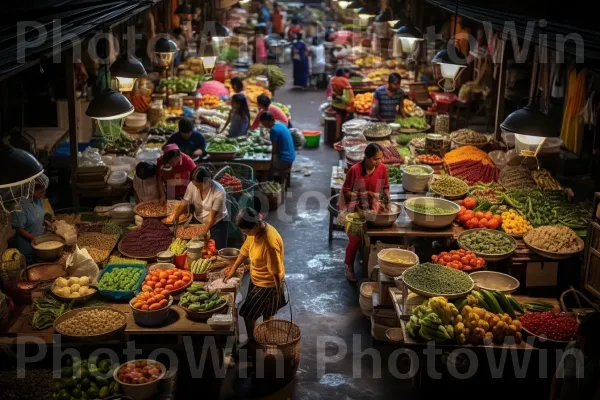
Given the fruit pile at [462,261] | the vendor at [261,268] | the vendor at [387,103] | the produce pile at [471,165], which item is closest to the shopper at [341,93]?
the vendor at [387,103]

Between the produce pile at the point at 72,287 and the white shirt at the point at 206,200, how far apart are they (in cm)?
181

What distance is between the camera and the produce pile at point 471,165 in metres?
9.60

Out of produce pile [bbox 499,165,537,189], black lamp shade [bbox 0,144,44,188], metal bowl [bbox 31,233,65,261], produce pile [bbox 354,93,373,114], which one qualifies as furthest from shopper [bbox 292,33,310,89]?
black lamp shade [bbox 0,144,44,188]

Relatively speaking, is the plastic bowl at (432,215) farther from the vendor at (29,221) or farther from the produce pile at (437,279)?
the vendor at (29,221)

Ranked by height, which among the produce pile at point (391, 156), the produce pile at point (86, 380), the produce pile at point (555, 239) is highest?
the produce pile at point (391, 156)

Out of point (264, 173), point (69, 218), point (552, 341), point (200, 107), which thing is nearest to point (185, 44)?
point (200, 107)

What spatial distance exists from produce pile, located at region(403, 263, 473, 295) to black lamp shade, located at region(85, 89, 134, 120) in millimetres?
3286

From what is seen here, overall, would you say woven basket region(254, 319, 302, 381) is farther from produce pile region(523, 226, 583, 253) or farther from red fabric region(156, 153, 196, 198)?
produce pile region(523, 226, 583, 253)

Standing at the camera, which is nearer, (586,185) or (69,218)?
(69,218)

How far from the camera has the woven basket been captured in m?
6.92

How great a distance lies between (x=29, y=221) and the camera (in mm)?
7715

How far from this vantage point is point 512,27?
7625 mm

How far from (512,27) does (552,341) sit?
342cm

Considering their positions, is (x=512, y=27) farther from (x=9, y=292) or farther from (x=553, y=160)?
(x=9, y=292)
